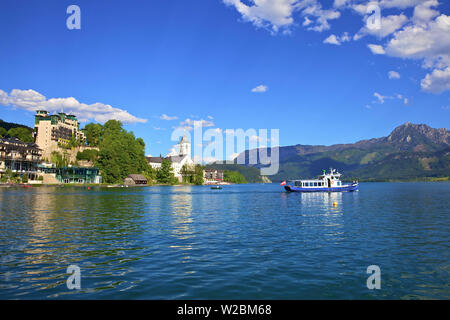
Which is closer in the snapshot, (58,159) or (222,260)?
(222,260)

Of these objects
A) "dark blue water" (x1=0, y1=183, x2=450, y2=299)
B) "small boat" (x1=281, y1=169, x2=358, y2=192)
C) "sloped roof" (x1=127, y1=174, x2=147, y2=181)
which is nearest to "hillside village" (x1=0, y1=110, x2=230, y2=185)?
"sloped roof" (x1=127, y1=174, x2=147, y2=181)

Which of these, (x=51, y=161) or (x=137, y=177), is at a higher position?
(x=51, y=161)

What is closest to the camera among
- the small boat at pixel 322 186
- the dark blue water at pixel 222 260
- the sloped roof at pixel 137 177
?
the dark blue water at pixel 222 260

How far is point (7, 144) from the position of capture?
161000 millimetres

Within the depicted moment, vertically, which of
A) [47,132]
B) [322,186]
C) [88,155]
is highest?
[47,132]

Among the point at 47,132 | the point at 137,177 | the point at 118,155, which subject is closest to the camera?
the point at 118,155

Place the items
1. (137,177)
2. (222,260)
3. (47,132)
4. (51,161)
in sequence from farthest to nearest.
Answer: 1. (47,132)
2. (51,161)
3. (137,177)
4. (222,260)

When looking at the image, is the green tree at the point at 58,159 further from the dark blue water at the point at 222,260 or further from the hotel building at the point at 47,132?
the dark blue water at the point at 222,260

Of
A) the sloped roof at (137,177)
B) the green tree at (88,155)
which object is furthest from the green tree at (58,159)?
the sloped roof at (137,177)

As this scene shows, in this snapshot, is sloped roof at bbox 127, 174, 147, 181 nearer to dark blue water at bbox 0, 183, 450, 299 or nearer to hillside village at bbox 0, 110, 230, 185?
hillside village at bbox 0, 110, 230, 185

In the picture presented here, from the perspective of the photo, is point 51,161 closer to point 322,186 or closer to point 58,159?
point 58,159

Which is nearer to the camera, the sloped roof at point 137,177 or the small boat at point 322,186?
the small boat at point 322,186

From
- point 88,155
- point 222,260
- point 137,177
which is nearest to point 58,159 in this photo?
point 88,155

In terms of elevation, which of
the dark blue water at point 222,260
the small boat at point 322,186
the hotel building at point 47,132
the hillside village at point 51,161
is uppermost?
the hotel building at point 47,132
